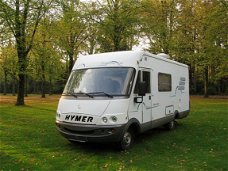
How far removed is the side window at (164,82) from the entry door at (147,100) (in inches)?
43.0

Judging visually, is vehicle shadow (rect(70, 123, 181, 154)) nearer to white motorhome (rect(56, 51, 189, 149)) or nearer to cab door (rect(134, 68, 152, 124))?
white motorhome (rect(56, 51, 189, 149))

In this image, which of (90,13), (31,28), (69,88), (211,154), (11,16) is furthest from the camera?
(90,13)

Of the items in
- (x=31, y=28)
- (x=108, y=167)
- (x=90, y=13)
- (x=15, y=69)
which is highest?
(x=90, y=13)

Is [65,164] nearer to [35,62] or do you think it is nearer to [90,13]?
[35,62]

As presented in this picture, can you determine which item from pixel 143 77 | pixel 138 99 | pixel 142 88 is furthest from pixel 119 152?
pixel 143 77

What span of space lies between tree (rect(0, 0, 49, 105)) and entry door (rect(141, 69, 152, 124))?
57.6ft

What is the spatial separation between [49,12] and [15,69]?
19.4ft

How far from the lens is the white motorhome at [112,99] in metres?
8.58

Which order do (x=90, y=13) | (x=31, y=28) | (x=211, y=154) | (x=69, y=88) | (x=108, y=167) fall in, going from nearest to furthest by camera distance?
(x=108, y=167) → (x=211, y=154) → (x=69, y=88) → (x=31, y=28) → (x=90, y=13)

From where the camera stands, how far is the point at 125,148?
923 centimetres

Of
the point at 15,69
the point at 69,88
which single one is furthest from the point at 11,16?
the point at 69,88

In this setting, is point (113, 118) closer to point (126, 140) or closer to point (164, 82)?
point (126, 140)

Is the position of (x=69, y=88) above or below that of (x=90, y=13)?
below

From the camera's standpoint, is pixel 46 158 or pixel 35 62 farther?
pixel 35 62
